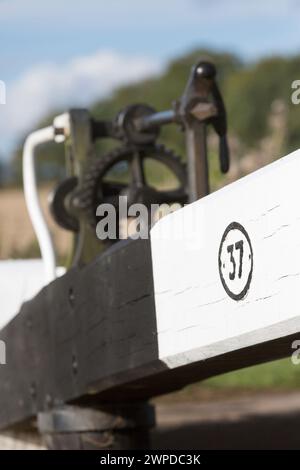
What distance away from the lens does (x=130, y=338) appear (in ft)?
11.9

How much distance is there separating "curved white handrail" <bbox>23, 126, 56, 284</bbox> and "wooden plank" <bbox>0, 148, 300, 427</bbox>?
35cm

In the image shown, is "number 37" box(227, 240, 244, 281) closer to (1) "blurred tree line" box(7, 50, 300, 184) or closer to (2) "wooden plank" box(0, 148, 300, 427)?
(2) "wooden plank" box(0, 148, 300, 427)

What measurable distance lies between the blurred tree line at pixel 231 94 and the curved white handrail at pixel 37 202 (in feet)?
126

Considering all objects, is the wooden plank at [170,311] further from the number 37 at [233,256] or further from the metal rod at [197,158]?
the metal rod at [197,158]

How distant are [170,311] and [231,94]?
6250cm

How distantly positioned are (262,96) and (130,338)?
62.4 m

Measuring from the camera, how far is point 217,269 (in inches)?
121

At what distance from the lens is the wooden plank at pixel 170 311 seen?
110 inches

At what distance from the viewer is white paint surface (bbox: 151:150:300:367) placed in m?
2.73

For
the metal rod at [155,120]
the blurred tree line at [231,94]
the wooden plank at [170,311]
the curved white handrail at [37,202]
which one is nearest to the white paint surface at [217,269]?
the wooden plank at [170,311]

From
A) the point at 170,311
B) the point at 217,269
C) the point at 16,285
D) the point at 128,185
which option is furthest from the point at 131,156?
the point at 217,269

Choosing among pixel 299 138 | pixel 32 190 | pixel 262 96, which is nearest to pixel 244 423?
pixel 32 190

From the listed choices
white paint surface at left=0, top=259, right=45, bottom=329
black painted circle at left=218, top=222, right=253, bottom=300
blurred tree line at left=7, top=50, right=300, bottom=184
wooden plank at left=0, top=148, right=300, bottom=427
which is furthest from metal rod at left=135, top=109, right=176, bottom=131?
blurred tree line at left=7, top=50, right=300, bottom=184

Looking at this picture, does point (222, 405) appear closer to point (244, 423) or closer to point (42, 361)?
point (244, 423)
